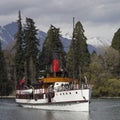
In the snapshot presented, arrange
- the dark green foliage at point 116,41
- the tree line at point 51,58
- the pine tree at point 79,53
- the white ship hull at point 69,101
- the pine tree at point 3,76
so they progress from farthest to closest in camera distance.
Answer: the dark green foliage at point 116,41 → the pine tree at point 3,76 → the pine tree at point 79,53 → the tree line at point 51,58 → the white ship hull at point 69,101

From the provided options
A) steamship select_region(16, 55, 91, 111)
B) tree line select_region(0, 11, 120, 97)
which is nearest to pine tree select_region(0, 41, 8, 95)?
tree line select_region(0, 11, 120, 97)

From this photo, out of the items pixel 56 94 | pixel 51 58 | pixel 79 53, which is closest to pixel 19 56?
pixel 51 58

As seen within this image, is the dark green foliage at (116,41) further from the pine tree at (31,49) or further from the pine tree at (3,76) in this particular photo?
the pine tree at (3,76)

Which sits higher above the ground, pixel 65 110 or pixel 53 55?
pixel 53 55

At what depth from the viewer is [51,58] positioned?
16988 cm

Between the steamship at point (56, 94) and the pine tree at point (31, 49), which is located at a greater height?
the pine tree at point (31, 49)

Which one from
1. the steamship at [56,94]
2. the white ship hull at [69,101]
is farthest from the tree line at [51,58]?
the white ship hull at [69,101]

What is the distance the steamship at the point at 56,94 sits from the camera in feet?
310

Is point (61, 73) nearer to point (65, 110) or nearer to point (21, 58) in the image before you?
point (65, 110)

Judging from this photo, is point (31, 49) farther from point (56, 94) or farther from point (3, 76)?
point (56, 94)

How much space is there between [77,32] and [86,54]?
24.1ft

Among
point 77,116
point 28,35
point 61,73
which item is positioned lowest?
point 77,116

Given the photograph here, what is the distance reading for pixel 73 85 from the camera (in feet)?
316

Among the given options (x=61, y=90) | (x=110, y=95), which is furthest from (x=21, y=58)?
(x=61, y=90)
